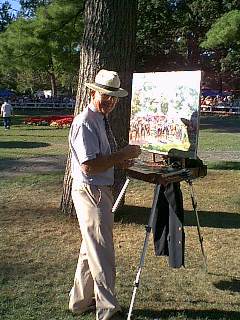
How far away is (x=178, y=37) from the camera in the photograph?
148 ft

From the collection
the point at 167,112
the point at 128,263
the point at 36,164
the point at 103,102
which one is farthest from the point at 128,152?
the point at 36,164

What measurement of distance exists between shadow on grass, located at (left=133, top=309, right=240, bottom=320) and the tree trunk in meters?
2.93

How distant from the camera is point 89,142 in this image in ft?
12.4

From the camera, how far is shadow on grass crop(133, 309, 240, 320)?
4.32 metres

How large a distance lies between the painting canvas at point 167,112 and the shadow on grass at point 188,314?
1349 mm

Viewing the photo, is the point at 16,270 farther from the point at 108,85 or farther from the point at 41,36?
the point at 41,36

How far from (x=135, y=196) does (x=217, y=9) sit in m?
32.3

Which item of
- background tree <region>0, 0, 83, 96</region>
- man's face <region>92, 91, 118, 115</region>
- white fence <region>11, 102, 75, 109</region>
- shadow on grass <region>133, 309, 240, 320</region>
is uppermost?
background tree <region>0, 0, 83, 96</region>

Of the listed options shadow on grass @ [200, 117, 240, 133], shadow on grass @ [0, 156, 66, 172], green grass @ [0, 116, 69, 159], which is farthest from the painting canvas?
shadow on grass @ [200, 117, 240, 133]

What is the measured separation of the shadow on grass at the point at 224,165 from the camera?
12.0 metres

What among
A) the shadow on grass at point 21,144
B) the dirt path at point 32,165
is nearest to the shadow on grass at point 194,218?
the dirt path at point 32,165

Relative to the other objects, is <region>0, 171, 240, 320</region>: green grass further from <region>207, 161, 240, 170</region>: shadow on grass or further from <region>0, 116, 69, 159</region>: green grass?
<region>0, 116, 69, 159</region>: green grass

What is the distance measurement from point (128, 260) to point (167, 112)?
1.69 m

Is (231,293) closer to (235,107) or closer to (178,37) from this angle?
(235,107)
